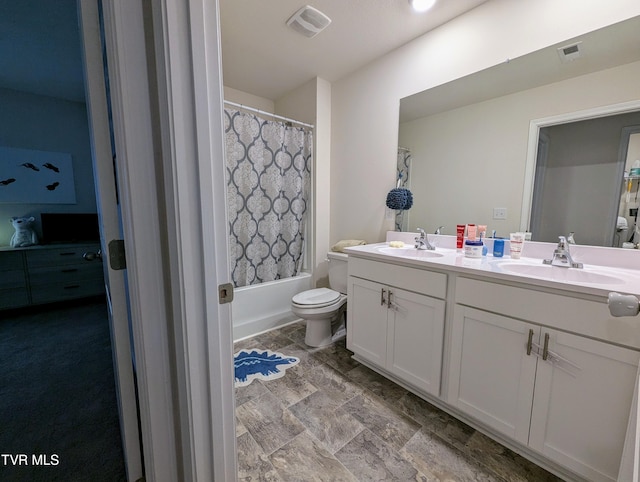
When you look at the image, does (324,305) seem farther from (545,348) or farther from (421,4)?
(421,4)

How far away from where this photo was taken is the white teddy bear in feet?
8.96

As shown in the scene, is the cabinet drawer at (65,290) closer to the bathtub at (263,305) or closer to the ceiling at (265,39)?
the bathtub at (263,305)

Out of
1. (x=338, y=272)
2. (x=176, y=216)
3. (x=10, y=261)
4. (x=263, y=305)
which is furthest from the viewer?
(x=10, y=261)

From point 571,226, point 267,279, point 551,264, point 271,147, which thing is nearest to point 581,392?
point 551,264

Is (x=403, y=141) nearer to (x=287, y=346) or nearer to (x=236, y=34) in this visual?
(x=236, y=34)

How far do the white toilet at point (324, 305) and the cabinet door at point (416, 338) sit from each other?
578mm

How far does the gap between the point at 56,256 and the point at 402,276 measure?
359 centimetres

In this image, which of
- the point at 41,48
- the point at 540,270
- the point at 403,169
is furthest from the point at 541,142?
the point at 41,48

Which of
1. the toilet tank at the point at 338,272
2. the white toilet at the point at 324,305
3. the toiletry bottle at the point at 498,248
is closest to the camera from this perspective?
the toiletry bottle at the point at 498,248

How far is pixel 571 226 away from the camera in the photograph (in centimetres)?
139

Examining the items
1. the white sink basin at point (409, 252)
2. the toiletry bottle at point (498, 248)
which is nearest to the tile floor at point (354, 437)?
the white sink basin at point (409, 252)

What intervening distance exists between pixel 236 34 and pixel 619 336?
268 cm

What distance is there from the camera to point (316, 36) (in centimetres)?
191

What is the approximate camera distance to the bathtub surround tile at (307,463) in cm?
110
